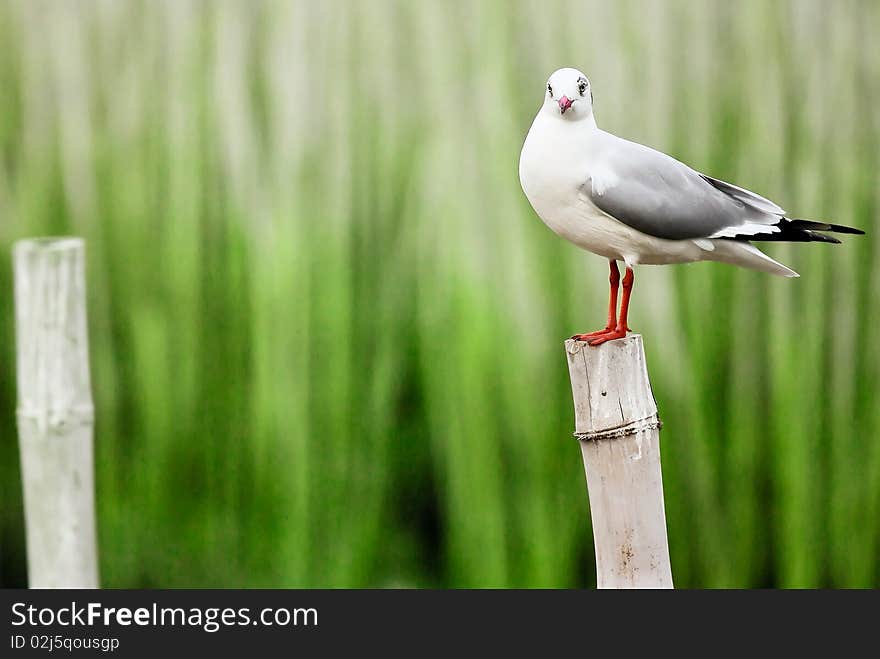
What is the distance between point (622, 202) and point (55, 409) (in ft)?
2.17

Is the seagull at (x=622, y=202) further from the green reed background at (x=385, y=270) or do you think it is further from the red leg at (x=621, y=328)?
the green reed background at (x=385, y=270)

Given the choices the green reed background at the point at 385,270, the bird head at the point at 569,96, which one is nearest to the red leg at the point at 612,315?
the bird head at the point at 569,96

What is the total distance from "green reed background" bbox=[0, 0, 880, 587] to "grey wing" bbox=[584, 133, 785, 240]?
1.64 ft

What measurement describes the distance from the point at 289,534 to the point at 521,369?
44 cm

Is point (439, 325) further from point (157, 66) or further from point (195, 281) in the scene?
point (157, 66)

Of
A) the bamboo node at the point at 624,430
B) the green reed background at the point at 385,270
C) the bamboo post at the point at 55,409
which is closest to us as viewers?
the bamboo node at the point at 624,430

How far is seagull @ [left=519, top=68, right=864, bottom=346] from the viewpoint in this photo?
0.95 meters

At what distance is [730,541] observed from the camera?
1551mm

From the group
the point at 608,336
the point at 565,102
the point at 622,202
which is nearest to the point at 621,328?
the point at 608,336

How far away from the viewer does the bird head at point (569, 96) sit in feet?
3.09

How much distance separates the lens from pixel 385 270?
59.7 inches

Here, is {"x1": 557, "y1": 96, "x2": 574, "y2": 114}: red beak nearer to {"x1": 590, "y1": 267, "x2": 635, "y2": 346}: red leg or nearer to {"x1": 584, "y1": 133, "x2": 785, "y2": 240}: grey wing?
{"x1": 584, "y1": 133, "x2": 785, "y2": 240}: grey wing

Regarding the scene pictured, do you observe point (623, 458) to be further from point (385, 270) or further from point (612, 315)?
point (385, 270)

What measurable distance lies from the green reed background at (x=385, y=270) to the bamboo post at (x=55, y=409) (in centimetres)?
37
